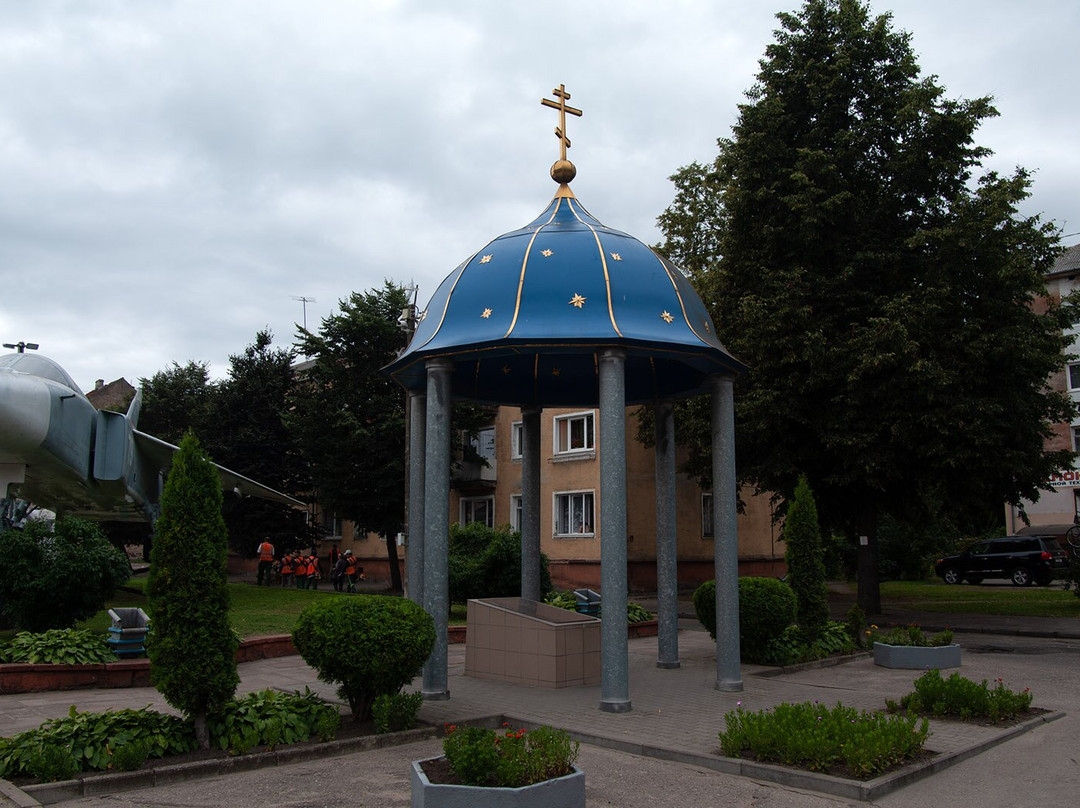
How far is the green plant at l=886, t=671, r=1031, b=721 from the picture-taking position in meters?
10.0

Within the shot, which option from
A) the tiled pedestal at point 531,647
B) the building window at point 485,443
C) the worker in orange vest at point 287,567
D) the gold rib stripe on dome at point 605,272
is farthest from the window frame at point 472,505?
the gold rib stripe on dome at point 605,272

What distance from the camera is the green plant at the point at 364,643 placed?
9078 millimetres

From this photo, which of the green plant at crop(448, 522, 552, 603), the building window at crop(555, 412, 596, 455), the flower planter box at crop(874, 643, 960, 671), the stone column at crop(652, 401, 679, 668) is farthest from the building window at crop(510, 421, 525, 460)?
the flower planter box at crop(874, 643, 960, 671)

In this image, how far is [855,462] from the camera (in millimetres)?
21312

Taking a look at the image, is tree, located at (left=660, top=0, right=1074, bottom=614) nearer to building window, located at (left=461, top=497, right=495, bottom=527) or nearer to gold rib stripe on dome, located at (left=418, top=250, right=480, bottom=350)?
gold rib stripe on dome, located at (left=418, top=250, right=480, bottom=350)

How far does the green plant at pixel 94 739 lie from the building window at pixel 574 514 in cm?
2439

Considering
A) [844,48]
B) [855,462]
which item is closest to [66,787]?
[855,462]

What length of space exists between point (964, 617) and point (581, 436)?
14265 millimetres

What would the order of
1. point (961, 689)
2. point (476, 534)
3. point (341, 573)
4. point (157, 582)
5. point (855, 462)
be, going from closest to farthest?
point (157, 582) < point (961, 689) < point (855, 462) < point (476, 534) < point (341, 573)

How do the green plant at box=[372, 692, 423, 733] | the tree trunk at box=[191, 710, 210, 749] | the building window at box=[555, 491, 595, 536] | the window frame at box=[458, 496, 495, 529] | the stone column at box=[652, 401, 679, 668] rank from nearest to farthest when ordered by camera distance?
the tree trunk at box=[191, 710, 210, 749] → the green plant at box=[372, 692, 423, 733] → the stone column at box=[652, 401, 679, 668] → the building window at box=[555, 491, 595, 536] → the window frame at box=[458, 496, 495, 529]

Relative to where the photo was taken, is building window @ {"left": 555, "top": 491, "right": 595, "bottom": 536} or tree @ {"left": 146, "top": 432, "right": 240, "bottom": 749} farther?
building window @ {"left": 555, "top": 491, "right": 595, "bottom": 536}

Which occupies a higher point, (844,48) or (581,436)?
(844,48)

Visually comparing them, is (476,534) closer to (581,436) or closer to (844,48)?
(581,436)

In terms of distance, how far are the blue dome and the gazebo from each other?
0.02 meters
